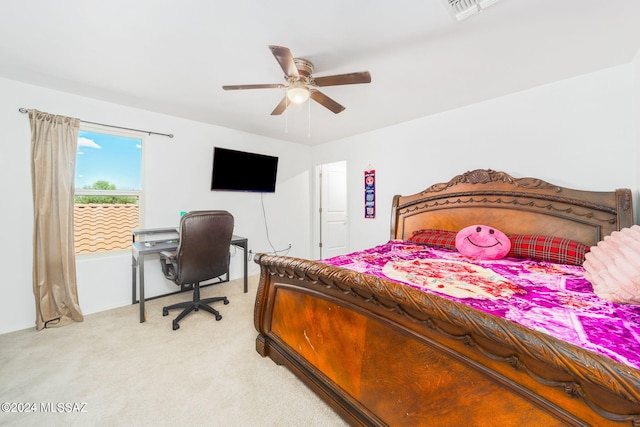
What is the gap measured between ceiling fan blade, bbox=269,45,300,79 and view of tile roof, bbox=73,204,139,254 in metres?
2.81

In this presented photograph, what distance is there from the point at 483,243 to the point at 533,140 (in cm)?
127

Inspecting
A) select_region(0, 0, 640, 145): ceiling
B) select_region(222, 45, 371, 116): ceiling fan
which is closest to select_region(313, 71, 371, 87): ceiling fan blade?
select_region(222, 45, 371, 116): ceiling fan

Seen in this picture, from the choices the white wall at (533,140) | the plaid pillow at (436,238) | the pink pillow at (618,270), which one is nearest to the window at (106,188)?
the white wall at (533,140)

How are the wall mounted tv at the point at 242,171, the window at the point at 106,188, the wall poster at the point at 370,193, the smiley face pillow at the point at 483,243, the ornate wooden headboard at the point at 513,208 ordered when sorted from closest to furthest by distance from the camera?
the ornate wooden headboard at the point at 513,208
the smiley face pillow at the point at 483,243
the window at the point at 106,188
the wall mounted tv at the point at 242,171
the wall poster at the point at 370,193

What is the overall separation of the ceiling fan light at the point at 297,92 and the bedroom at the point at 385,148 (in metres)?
0.30

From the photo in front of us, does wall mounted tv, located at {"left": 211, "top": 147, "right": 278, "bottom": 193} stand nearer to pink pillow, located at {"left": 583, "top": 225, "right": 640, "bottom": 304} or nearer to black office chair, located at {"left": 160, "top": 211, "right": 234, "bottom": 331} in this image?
black office chair, located at {"left": 160, "top": 211, "right": 234, "bottom": 331}

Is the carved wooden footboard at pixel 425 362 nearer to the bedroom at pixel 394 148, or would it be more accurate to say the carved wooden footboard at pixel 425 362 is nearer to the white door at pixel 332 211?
the bedroom at pixel 394 148

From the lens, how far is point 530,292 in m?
1.41

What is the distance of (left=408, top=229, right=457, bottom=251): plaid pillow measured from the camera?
2.70 meters

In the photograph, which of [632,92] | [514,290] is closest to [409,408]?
[514,290]

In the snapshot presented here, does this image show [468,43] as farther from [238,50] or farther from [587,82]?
[238,50]

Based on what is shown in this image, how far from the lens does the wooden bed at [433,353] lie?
2.30 ft

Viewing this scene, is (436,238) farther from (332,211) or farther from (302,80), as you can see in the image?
(332,211)

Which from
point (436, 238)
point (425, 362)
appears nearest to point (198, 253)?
point (425, 362)
